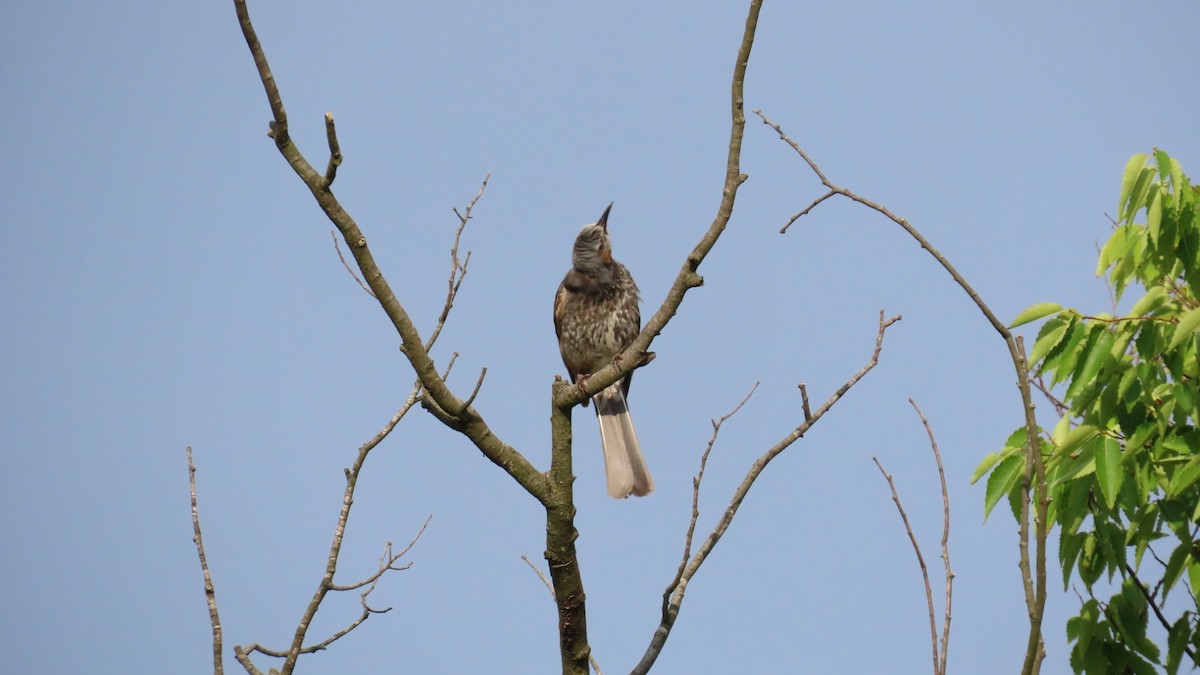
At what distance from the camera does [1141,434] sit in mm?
3020

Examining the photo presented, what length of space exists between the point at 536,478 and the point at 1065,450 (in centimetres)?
154

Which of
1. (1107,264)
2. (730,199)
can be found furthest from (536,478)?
(1107,264)

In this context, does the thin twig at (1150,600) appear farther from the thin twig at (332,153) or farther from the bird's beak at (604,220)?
the bird's beak at (604,220)

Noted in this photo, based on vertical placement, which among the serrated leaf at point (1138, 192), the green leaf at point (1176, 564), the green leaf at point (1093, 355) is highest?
the serrated leaf at point (1138, 192)

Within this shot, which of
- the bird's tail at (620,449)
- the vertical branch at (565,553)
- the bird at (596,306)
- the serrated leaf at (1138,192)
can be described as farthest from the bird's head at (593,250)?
the serrated leaf at (1138,192)

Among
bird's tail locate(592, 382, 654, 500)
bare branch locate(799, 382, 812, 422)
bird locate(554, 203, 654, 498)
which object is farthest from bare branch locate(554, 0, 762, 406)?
bird locate(554, 203, 654, 498)

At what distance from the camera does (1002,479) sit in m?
3.09

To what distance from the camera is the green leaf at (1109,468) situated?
2871 mm

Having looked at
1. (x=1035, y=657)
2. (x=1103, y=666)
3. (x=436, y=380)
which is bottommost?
(x=1035, y=657)

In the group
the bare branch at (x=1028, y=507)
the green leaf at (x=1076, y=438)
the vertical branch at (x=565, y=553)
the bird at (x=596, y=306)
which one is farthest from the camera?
the bird at (x=596, y=306)

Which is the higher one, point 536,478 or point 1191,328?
point 536,478

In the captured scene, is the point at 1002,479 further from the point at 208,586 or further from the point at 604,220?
the point at 604,220

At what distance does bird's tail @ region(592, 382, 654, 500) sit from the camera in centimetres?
586

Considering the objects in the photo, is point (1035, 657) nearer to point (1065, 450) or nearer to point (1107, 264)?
point (1065, 450)
